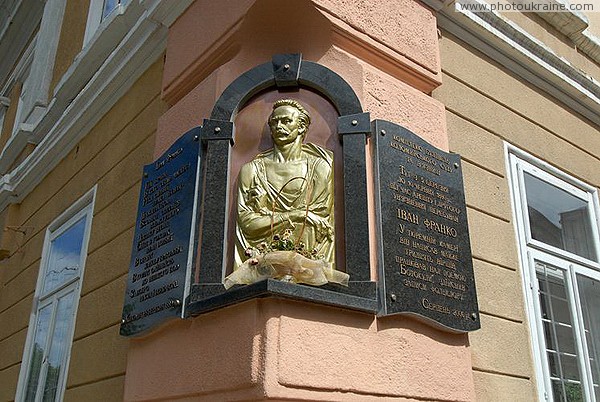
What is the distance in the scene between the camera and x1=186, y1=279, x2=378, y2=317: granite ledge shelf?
8.93ft

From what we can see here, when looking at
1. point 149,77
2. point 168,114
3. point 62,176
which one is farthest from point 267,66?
point 62,176

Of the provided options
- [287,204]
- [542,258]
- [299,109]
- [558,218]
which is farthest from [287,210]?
[558,218]

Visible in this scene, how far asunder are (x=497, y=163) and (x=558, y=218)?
86 centimetres

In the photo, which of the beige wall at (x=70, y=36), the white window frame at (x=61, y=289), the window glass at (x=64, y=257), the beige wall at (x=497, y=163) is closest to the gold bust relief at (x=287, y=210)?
the beige wall at (x=497, y=163)

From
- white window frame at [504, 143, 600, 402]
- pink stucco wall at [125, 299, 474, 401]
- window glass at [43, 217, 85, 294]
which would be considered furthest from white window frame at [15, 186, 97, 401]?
white window frame at [504, 143, 600, 402]

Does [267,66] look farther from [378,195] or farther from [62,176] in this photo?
[62,176]

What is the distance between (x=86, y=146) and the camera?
5766 millimetres

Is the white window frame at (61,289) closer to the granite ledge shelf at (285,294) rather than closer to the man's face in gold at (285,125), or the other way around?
the granite ledge shelf at (285,294)

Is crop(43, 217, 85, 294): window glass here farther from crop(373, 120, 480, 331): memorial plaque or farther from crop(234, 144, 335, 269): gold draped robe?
crop(373, 120, 480, 331): memorial plaque

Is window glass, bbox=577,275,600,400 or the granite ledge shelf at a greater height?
window glass, bbox=577,275,600,400

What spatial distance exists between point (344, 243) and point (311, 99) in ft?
3.09

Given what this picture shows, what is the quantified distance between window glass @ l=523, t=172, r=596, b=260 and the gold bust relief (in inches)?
79.5

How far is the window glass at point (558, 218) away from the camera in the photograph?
4527mm

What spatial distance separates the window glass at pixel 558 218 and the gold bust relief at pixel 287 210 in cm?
202
